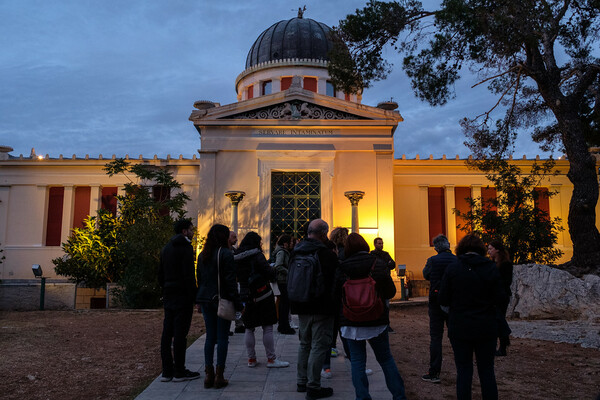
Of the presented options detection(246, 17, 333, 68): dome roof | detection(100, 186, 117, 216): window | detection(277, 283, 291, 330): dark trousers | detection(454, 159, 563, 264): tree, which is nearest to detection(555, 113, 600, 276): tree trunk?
detection(454, 159, 563, 264): tree

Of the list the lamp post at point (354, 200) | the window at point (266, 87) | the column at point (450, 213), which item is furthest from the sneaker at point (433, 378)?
the window at point (266, 87)

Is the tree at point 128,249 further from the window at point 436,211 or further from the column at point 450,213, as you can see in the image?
the column at point 450,213

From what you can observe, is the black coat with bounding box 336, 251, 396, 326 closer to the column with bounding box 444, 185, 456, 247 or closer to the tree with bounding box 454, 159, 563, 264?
the tree with bounding box 454, 159, 563, 264

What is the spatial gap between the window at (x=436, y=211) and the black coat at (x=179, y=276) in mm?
18003

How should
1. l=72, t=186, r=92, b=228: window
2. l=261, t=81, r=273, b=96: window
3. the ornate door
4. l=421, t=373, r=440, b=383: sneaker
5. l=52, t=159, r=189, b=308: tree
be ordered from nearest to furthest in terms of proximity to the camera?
l=421, t=373, r=440, b=383: sneaker → l=52, t=159, r=189, b=308: tree → the ornate door → l=72, t=186, r=92, b=228: window → l=261, t=81, r=273, b=96: window

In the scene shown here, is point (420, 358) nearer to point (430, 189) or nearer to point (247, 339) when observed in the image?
point (247, 339)

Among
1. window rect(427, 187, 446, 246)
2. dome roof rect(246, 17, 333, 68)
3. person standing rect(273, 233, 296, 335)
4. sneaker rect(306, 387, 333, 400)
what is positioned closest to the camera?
sneaker rect(306, 387, 333, 400)

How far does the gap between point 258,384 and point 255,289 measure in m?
1.14

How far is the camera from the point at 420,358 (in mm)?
7715

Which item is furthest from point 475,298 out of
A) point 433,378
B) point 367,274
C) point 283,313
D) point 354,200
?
point 354,200

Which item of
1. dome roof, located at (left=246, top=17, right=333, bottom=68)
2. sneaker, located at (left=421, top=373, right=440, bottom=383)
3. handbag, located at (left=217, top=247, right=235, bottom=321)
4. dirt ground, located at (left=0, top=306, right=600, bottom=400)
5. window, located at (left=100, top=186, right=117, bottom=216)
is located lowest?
dirt ground, located at (left=0, top=306, right=600, bottom=400)

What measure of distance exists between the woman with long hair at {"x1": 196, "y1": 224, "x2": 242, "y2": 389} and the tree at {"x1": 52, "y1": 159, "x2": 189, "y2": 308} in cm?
934

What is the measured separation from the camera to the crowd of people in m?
4.34

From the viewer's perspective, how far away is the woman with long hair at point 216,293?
220 inches
